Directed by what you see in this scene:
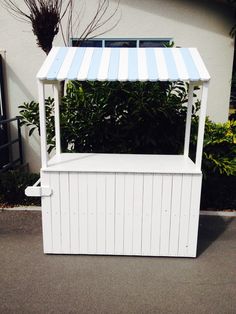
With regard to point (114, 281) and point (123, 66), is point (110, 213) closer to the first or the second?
point (114, 281)

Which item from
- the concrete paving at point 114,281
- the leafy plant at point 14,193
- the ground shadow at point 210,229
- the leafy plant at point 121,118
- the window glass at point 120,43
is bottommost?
the ground shadow at point 210,229

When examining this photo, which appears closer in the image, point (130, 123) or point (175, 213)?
point (175, 213)

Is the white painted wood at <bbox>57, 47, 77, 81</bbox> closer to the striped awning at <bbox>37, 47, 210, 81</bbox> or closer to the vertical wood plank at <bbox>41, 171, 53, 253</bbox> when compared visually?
the striped awning at <bbox>37, 47, 210, 81</bbox>

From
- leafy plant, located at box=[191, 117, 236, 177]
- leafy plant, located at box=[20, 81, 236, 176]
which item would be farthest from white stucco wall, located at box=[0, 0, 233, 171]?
leafy plant, located at box=[20, 81, 236, 176]

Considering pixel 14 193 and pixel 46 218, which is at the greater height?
pixel 46 218

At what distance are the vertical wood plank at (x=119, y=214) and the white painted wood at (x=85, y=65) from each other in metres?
1.16

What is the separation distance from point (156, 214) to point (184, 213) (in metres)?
0.33

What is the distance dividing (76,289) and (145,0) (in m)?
5.58

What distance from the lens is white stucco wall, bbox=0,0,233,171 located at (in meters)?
5.97

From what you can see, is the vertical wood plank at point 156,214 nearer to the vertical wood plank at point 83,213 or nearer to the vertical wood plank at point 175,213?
the vertical wood plank at point 175,213

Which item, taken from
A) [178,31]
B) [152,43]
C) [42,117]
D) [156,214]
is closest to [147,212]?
[156,214]

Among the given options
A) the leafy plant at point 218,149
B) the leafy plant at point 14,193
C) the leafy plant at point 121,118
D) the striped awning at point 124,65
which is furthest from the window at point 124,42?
the leafy plant at point 14,193

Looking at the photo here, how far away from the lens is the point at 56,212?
348 centimetres

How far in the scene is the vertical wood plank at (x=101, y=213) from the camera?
3.37 meters
